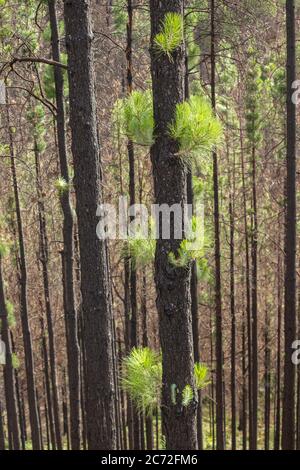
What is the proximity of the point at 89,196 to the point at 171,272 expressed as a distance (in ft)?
4.76

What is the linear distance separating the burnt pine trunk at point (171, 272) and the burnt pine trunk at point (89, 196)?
3.83 ft

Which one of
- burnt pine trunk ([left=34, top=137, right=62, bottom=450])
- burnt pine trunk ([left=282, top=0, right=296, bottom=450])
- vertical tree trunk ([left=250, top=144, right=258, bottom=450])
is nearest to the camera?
burnt pine trunk ([left=282, top=0, right=296, bottom=450])

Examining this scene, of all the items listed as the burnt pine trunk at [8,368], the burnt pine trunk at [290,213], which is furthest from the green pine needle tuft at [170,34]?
the burnt pine trunk at [8,368]

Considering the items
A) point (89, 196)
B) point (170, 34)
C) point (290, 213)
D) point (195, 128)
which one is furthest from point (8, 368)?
point (170, 34)

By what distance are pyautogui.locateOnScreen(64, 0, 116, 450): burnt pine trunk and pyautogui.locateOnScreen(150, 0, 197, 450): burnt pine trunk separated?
1168mm

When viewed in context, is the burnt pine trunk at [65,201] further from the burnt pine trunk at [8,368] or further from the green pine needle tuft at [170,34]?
the green pine needle tuft at [170,34]

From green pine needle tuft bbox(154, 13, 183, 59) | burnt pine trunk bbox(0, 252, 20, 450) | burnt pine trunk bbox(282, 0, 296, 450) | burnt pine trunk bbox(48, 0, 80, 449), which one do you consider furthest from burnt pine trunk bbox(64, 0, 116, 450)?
burnt pine trunk bbox(0, 252, 20, 450)

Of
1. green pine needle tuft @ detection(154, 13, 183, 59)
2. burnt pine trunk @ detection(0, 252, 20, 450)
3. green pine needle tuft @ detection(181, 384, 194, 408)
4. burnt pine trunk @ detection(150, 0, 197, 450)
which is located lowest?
burnt pine trunk @ detection(0, 252, 20, 450)

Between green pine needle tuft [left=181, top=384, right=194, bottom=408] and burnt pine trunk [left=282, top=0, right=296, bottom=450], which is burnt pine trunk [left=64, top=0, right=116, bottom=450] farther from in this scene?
burnt pine trunk [left=282, top=0, right=296, bottom=450]

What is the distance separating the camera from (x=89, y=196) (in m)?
5.18

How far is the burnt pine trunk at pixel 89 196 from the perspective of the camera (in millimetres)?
4969

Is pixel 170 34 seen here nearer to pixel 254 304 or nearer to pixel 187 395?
pixel 187 395

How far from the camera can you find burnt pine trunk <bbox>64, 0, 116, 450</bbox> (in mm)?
4969
